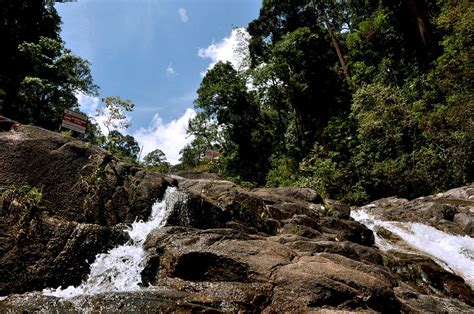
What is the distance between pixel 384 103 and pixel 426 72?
4.65m

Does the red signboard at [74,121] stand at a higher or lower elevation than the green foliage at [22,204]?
higher

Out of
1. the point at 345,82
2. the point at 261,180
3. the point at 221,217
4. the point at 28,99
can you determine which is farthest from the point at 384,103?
the point at 28,99

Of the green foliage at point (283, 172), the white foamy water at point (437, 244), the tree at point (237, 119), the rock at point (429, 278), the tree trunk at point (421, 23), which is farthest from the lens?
the tree at point (237, 119)

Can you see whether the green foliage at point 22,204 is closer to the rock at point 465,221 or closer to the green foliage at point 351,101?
the rock at point 465,221

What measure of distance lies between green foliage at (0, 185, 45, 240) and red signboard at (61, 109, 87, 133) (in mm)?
2808

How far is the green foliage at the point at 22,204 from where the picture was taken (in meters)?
8.68

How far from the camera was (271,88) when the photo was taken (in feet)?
114

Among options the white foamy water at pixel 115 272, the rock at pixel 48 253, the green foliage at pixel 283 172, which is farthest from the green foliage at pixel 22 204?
the green foliage at pixel 283 172

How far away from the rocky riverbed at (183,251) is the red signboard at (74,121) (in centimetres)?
51

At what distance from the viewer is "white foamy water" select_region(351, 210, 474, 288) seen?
1279cm

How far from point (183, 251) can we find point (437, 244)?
446 inches

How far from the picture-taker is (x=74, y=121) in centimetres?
1191

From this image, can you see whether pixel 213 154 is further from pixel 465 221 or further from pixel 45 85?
pixel 465 221

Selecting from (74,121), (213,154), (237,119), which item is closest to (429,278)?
(74,121)
